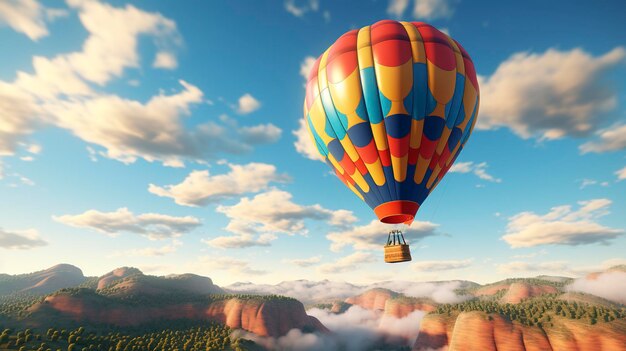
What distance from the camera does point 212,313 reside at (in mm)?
117562

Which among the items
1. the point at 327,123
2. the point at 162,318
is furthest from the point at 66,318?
the point at 327,123

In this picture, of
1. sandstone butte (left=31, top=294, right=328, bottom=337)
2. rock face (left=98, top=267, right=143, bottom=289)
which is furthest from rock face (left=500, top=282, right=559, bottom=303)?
rock face (left=98, top=267, right=143, bottom=289)

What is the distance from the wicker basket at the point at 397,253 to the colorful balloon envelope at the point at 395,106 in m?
2.17

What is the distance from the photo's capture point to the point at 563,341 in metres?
65.1

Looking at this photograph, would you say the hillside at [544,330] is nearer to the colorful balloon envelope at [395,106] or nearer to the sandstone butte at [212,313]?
the sandstone butte at [212,313]


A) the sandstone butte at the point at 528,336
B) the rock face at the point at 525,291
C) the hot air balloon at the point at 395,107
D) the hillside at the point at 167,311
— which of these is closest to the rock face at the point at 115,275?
the hillside at the point at 167,311

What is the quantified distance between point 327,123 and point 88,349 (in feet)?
211

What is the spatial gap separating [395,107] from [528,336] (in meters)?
81.4

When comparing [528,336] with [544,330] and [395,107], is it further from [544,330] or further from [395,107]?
[395,107]

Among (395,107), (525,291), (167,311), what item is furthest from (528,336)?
(525,291)

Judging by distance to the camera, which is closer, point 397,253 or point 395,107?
point 395,107

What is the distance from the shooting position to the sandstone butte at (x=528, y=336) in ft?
198

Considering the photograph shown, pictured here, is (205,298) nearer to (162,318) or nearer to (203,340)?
(162,318)

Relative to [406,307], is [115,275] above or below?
above
